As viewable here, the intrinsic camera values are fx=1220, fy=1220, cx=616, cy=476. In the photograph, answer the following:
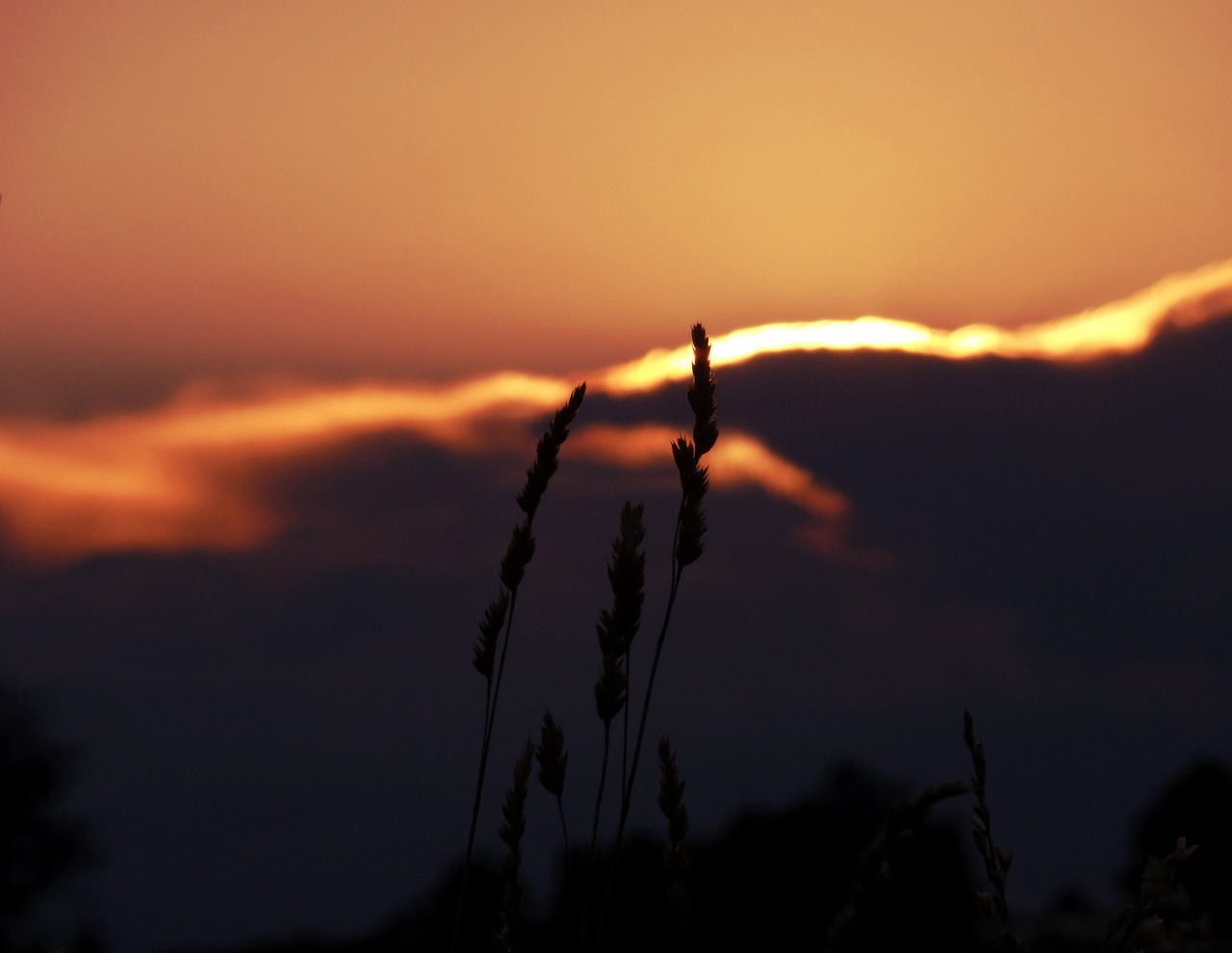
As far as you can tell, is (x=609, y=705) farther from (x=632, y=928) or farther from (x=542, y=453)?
(x=632, y=928)

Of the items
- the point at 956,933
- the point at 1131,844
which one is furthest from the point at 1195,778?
the point at 956,933

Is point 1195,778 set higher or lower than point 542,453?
lower

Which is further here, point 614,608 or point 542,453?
point 542,453

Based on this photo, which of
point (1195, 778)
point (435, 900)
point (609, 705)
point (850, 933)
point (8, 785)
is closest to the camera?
point (850, 933)

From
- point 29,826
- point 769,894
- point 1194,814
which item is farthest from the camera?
point 29,826

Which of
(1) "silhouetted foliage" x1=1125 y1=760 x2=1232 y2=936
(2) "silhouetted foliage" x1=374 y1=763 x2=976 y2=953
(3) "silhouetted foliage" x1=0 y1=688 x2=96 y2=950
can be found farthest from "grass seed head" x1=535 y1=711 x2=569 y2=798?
(3) "silhouetted foliage" x1=0 y1=688 x2=96 y2=950

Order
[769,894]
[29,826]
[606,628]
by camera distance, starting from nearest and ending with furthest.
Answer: [606,628]
[769,894]
[29,826]

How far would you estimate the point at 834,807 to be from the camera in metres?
11.4

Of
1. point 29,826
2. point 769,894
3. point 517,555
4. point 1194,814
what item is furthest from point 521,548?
point 29,826

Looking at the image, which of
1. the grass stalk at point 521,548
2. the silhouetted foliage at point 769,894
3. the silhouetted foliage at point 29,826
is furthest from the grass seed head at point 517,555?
the silhouetted foliage at point 29,826

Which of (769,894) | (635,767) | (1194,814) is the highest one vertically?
(635,767)

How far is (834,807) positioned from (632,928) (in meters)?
3.57

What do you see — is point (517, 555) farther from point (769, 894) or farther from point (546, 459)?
point (769, 894)

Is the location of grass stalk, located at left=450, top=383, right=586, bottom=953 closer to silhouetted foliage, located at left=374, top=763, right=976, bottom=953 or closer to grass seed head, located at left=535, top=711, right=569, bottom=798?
grass seed head, located at left=535, top=711, right=569, bottom=798
